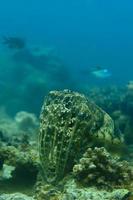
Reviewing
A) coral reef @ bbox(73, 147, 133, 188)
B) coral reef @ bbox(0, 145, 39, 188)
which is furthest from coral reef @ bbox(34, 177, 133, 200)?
coral reef @ bbox(0, 145, 39, 188)

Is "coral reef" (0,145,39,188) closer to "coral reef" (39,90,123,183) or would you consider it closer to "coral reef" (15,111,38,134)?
"coral reef" (39,90,123,183)

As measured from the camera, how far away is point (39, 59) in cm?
2658

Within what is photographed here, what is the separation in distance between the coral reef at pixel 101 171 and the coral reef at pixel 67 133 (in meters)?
1.07

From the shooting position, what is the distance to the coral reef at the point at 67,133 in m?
7.44

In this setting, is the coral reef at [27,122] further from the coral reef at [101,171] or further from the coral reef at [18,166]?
the coral reef at [101,171]

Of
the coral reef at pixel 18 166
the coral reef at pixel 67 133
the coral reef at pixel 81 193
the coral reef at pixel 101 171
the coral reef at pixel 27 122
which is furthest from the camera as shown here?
the coral reef at pixel 27 122

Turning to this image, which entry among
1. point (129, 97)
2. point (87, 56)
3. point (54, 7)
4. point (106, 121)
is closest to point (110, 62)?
point (87, 56)

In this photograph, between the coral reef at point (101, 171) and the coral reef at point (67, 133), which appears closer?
the coral reef at point (101, 171)

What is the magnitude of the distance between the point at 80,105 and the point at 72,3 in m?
194

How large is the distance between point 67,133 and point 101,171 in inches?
52.9

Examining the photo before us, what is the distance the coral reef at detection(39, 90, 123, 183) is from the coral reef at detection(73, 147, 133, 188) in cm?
107

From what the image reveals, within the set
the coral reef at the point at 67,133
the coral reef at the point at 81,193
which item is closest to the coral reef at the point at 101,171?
the coral reef at the point at 81,193

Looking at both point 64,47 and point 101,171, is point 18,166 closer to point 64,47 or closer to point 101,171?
point 101,171

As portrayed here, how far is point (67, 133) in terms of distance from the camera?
748 cm
